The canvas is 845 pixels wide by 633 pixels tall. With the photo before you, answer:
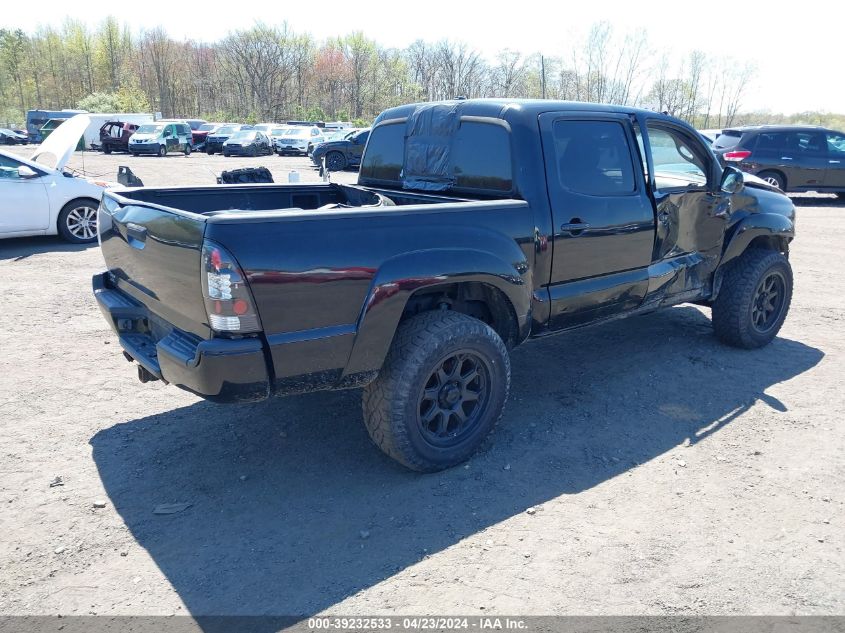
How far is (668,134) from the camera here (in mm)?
4973

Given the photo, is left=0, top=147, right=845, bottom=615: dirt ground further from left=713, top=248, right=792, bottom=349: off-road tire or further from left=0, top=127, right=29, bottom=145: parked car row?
left=0, top=127, right=29, bottom=145: parked car row

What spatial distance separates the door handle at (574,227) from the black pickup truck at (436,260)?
24 mm

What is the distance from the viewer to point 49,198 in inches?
365

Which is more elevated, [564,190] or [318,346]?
[564,190]

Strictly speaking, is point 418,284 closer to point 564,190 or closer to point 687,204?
point 564,190

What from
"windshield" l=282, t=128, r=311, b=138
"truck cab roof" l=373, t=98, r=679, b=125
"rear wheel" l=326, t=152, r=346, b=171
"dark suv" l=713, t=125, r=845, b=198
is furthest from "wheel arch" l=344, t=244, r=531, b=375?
"windshield" l=282, t=128, r=311, b=138

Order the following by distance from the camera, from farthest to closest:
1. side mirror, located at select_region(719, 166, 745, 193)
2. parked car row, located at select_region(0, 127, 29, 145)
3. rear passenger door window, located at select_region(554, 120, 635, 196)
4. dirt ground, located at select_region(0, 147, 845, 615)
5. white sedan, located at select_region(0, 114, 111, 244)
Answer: parked car row, located at select_region(0, 127, 29, 145) < white sedan, located at select_region(0, 114, 111, 244) < side mirror, located at select_region(719, 166, 745, 193) < rear passenger door window, located at select_region(554, 120, 635, 196) < dirt ground, located at select_region(0, 147, 845, 615)

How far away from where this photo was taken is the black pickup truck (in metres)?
2.93

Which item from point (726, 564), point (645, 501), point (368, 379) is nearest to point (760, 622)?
point (726, 564)

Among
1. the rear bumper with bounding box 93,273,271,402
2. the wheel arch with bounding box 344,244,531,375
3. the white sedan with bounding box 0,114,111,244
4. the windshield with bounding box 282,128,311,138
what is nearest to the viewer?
the rear bumper with bounding box 93,273,271,402

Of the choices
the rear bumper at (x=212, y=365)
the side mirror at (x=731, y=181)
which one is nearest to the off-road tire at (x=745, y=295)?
the side mirror at (x=731, y=181)

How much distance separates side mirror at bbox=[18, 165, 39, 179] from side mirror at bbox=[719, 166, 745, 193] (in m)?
8.69

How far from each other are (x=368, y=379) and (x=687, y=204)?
2.95 metres

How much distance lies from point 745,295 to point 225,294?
14.1 ft
